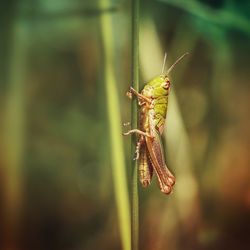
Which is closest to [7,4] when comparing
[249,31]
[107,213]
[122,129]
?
[122,129]

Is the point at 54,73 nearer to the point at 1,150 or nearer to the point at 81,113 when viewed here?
the point at 81,113

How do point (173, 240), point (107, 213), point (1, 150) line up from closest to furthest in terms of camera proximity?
point (1, 150)
point (107, 213)
point (173, 240)

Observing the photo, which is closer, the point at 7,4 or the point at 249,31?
the point at 7,4

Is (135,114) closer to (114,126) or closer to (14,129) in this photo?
(114,126)

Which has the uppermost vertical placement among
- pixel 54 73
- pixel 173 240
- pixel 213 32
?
pixel 213 32

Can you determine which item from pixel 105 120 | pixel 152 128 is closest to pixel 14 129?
pixel 105 120

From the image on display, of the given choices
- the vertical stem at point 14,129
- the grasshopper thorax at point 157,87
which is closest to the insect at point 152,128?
the grasshopper thorax at point 157,87

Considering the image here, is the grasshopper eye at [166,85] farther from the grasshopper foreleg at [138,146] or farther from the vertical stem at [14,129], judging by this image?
the vertical stem at [14,129]
